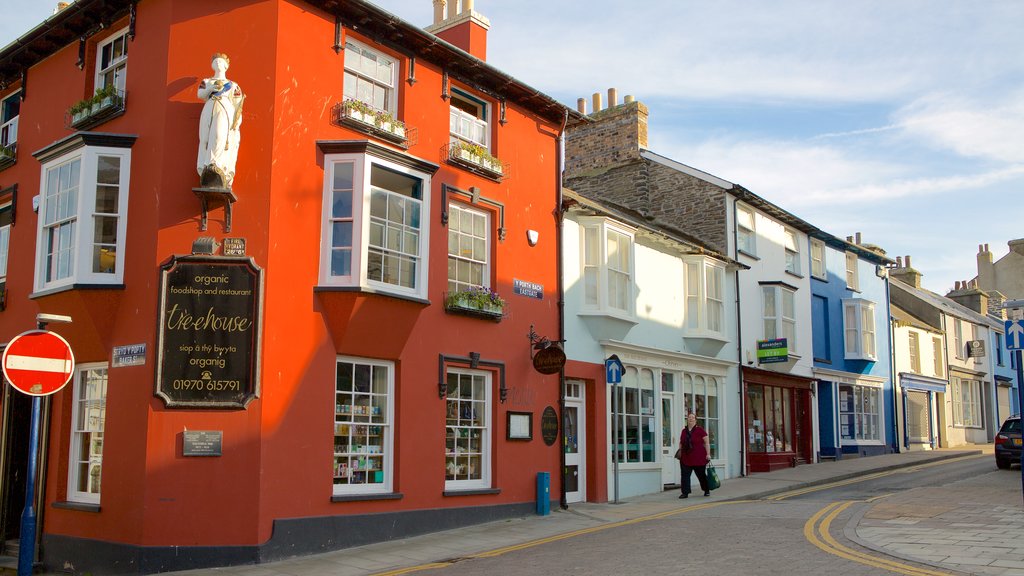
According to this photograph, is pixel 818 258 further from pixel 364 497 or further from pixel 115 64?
pixel 115 64

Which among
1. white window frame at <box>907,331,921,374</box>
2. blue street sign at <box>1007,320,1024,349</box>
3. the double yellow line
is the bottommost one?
the double yellow line

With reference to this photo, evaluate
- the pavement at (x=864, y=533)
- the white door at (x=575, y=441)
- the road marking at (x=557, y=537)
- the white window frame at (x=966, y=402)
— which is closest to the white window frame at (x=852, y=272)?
the white window frame at (x=966, y=402)

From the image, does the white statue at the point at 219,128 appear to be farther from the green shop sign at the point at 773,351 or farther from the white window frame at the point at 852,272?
the white window frame at the point at 852,272

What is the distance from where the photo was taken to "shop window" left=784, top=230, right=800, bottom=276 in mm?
28266

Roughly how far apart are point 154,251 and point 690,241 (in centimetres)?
1466

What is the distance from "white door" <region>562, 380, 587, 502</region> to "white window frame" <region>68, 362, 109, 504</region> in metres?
8.59

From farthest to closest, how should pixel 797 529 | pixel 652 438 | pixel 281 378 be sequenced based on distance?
pixel 652 438
pixel 797 529
pixel 281 378

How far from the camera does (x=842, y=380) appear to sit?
100ft

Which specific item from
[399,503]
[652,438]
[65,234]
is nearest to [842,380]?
[652,438]

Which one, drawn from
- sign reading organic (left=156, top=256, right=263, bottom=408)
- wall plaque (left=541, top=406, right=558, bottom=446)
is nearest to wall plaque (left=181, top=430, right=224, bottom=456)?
sign reading organic (left=156, top=256, right=263, bottom=408)

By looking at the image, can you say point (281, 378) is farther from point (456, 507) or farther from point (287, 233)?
point (456, 507)

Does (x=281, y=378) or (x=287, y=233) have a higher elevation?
(x=287, y=233)

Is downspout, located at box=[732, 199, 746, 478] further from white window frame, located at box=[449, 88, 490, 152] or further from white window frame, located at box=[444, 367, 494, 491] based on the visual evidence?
white window frame, located at box=[444, 367, 494, 491]

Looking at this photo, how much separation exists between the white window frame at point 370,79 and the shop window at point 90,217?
11.4ft
